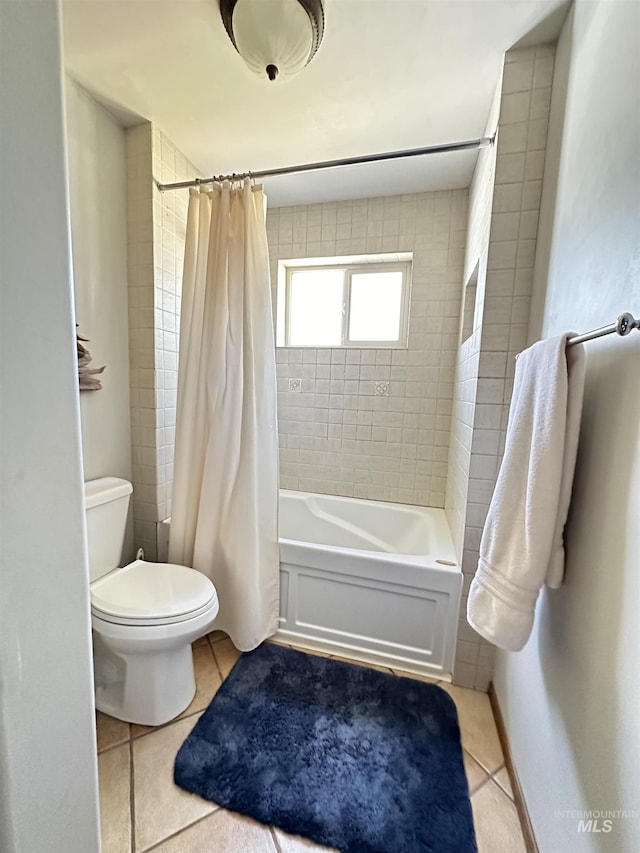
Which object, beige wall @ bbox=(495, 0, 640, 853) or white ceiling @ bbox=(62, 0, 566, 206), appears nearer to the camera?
beige wall @ bbox=(495, 0, 640, 853)

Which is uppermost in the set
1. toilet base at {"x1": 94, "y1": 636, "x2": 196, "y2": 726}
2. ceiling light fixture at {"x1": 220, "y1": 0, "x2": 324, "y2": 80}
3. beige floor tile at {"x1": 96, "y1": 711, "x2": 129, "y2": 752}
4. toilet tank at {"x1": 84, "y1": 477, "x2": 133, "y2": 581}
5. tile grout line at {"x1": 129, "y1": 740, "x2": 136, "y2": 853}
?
ceiling light fixture at {"x1": 220, "y1": 0, "x2": 324, "y2": 80}

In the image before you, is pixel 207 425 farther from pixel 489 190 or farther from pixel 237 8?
pixel 489 190

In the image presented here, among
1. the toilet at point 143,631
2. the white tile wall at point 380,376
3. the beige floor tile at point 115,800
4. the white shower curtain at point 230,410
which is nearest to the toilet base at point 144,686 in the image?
the toilet at point 143,631

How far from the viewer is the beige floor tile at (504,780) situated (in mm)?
1165

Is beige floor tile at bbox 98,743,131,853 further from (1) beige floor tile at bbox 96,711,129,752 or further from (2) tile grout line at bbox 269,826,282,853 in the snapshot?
(2) tile grout line at bbox 269,826,282,853

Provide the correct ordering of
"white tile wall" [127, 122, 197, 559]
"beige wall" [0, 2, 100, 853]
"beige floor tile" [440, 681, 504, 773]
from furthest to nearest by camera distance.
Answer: "white tile wall" [127, 122, 197, 559], "beige floor tile" [440, 681, 504, 773], "beige wall" [0, 2, 100, 853]

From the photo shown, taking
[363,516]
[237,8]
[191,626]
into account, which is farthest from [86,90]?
[363,516]

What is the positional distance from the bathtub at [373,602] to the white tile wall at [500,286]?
92 millimetres

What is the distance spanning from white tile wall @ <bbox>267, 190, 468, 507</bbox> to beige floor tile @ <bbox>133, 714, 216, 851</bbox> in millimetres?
1568

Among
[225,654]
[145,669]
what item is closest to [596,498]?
A: [145,669]

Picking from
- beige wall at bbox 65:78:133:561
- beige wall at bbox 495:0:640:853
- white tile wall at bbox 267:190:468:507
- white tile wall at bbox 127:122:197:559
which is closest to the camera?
beige wall at bbox 495:0:640:853

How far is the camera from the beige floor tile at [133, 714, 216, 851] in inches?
40.7

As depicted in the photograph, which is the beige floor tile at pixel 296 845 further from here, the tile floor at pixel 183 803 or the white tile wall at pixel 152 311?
the white tile wall at pixel 152 311

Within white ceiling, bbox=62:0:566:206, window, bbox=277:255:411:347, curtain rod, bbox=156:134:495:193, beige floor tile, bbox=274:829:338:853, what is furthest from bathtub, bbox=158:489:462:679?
white ceiling, bbox=62:0:566:206
